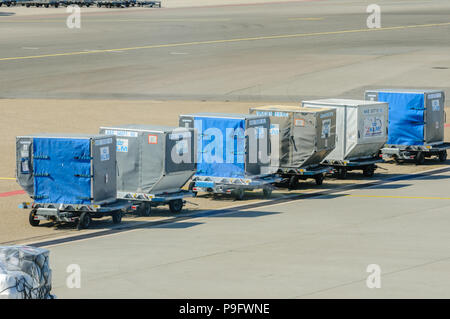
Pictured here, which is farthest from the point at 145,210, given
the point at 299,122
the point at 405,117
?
the point at 405,117

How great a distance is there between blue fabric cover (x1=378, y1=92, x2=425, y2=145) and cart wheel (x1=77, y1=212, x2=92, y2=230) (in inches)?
647

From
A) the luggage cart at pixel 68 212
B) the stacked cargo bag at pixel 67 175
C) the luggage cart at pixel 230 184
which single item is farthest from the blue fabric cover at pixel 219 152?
the luggage cart at pixel 68 212

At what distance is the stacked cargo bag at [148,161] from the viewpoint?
89.2ft

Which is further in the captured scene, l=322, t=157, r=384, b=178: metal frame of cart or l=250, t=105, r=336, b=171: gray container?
l=322, t=157, r=384, b=178: metal frame of cart

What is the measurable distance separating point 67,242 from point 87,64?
48612mm

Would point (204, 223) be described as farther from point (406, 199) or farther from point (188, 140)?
point (406, 199)

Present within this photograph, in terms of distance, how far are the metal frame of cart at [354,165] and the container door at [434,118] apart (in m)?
3.39

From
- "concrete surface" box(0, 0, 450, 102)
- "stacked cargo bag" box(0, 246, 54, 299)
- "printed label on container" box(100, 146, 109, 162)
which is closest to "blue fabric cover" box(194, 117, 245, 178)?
"printed label on container" box(100, 146, 109, 162)

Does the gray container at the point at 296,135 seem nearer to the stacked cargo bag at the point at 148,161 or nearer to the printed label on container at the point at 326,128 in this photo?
the printed label on container at the point at 326,128

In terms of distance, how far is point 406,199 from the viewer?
3027 cm

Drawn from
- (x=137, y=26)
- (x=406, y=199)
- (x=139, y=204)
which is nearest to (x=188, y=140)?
(x=139, y=204)

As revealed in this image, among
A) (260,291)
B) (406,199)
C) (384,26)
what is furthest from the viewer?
(384,26)

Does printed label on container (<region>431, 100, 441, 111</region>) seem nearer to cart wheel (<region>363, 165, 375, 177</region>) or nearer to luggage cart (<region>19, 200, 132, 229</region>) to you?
cart wheel (<region>363, 165, 375, 177</region>)

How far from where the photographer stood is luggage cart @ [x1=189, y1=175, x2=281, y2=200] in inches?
1174
